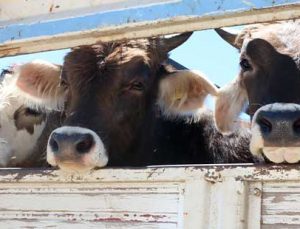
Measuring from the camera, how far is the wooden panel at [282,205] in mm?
2477

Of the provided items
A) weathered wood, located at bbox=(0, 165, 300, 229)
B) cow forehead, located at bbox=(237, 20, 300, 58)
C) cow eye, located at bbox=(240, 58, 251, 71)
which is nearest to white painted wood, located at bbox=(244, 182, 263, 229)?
weathered wood, located at bbox=(0, 165, 300, 229)

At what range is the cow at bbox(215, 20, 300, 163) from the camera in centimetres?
334

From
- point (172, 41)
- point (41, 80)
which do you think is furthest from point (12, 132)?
point (172, 41)

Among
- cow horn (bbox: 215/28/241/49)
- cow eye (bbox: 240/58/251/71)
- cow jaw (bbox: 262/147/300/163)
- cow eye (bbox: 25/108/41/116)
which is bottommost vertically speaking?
cow jaw (bbox: 262/147/300/163)

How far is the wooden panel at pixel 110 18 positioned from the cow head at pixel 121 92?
2.60 feet

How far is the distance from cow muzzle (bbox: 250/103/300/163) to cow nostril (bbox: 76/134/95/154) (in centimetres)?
94

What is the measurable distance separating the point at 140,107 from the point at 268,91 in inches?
40.4

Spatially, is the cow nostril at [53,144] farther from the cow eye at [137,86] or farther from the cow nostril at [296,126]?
the cow nostril at [296,126]

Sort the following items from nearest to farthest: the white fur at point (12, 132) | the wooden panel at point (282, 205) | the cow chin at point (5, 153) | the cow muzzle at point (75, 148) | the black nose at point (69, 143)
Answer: the wooden panel at point (282, 205), the cow muzzle at point (75, 148), the black nose at point (69, 143), the cow chin at point (5, 153), the white fur at point (12, 132)

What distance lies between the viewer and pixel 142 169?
2.79m

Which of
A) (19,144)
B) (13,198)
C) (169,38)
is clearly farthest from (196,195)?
(19,144)

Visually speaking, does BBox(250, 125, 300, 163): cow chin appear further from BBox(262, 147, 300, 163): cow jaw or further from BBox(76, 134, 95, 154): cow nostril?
BBox(76, 134, 95, 154): cow nostril

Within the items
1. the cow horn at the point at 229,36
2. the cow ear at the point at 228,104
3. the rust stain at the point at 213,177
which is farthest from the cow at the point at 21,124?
the rust stain at the point at 213,177

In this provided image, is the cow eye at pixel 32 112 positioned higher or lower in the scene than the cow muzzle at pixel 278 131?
higher
